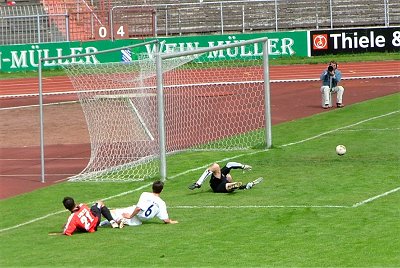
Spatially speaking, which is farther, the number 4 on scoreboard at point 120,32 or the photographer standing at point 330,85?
the number 4 on scoreboard at point 120,32

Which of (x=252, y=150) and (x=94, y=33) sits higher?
(x=94, y=33)

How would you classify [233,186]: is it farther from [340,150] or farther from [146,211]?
Answer: [340,150]

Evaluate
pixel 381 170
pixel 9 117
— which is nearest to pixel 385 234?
pixel 381 170

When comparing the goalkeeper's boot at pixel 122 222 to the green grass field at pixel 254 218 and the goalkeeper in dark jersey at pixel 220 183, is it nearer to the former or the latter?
the green grass field at pixel 254 218

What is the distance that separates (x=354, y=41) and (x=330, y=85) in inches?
618

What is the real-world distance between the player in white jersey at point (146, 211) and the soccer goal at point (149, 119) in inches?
180

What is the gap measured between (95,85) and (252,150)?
4494 mm

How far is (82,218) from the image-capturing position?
18.3m

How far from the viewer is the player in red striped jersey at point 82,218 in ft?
60.1

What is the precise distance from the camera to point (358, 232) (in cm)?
1712

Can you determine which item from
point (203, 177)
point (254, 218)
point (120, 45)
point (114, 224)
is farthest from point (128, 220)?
point (120, 45)

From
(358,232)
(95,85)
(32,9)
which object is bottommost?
(358,232)

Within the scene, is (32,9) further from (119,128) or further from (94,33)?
(119,128)

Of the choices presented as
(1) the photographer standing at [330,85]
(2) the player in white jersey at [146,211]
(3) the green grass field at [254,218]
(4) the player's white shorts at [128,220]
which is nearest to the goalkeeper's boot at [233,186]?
(3) the green grass field at [254,218]
